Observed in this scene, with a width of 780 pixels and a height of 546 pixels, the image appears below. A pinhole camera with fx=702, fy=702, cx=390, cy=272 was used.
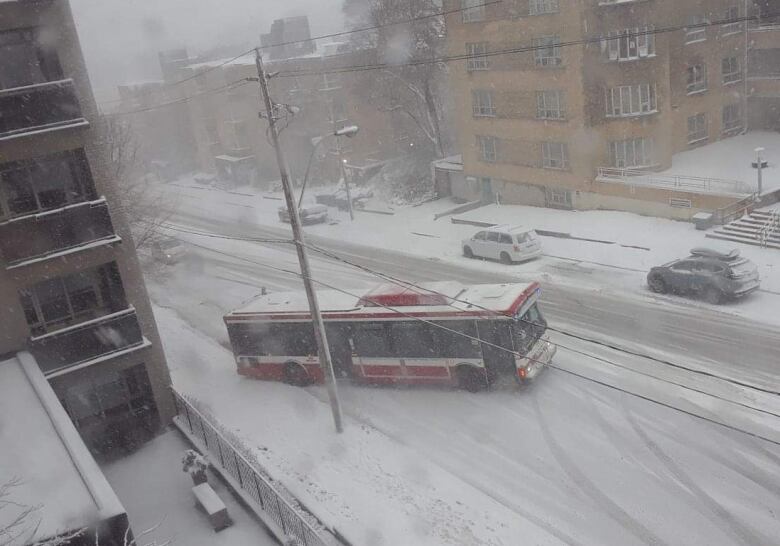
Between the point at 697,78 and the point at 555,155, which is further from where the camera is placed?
the point at 697,78

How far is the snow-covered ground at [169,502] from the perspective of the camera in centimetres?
1256

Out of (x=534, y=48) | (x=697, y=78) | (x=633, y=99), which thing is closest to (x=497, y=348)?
(x=633, y=99)

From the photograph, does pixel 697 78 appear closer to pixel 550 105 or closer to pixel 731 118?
pixel 731 118

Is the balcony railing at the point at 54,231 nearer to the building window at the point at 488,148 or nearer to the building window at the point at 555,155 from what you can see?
the building window at the point at 555,155

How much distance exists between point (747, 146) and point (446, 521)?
30555 mm

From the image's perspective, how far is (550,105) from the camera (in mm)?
35312

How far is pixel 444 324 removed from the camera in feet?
60.0

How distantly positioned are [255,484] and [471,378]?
7.21 metres

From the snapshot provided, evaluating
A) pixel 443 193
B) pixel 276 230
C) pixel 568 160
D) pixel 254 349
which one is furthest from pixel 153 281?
pixel 568 160

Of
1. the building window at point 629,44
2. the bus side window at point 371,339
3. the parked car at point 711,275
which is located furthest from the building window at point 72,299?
the building window at point 629,44

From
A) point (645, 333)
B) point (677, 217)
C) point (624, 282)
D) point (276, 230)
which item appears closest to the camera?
point (645, 333)

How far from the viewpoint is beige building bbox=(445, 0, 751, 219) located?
105ft

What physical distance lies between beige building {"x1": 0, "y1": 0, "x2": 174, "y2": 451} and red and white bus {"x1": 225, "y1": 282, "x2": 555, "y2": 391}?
451 cm

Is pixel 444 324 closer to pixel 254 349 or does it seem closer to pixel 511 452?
pixel 511 452
